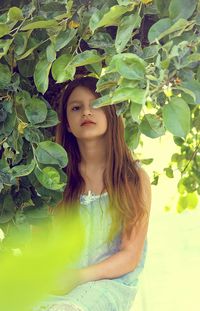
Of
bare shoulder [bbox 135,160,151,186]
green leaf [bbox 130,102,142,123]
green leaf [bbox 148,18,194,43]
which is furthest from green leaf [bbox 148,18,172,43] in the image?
bare shoulder [bbox 135,160,151,186]

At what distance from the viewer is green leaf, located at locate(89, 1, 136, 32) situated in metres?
0.57

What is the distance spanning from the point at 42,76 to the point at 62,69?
3 centimetres

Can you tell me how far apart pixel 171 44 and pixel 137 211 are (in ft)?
2.25

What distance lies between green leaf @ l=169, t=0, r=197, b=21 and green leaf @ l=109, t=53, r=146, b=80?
98 millimetres

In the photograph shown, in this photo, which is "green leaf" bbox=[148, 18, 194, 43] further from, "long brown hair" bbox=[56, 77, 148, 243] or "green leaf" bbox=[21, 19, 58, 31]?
"long brown hair" bbox=[56, 77, 148, 243]

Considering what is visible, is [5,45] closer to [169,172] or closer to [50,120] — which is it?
[50,120]

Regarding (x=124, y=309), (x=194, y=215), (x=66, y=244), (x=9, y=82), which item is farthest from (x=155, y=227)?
(x=66, y=244)

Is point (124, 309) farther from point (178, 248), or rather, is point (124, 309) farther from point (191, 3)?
point (178, 248)

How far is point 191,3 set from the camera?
58 centimetres

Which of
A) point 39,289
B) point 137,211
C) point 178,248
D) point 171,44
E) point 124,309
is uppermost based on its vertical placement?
point 171,44

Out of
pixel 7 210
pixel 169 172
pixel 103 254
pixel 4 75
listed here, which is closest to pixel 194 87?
pixel 4 75

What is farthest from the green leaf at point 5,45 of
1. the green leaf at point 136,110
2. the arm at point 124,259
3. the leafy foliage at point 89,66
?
the arm at point 124,259

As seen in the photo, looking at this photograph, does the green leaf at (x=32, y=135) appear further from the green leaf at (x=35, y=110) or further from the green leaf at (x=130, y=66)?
the green leaf at (x=130, y=66)

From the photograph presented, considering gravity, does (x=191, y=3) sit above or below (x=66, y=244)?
above
